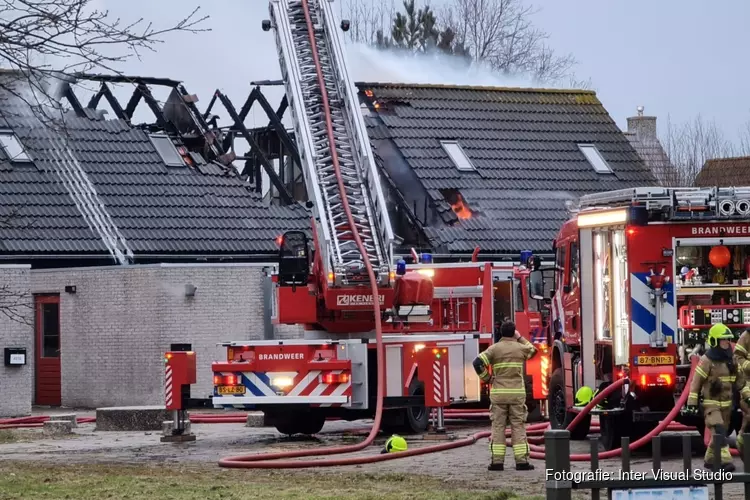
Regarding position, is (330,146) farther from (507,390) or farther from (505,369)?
(507,390)

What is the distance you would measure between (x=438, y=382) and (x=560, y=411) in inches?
66.8

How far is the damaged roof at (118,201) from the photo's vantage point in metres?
27.9

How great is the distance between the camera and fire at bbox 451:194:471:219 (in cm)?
3155

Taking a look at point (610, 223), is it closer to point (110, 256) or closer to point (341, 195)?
point (341, 195)

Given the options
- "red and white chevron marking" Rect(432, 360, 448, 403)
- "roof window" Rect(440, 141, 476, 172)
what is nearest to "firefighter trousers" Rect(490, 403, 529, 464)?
"red and white chevron marking" Rect(432, 360, 448, 403)

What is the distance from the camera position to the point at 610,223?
16.0m

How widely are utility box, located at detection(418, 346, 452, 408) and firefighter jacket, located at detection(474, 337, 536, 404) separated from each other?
3253mm

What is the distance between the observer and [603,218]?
16.2m

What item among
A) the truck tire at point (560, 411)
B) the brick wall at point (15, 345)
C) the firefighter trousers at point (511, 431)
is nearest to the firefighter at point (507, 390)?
the firefighter trousers at point (511, 431)

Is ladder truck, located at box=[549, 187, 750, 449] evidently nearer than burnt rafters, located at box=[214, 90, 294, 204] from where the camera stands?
Yes

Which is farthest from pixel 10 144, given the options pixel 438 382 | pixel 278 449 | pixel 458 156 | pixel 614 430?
pixel 614 430

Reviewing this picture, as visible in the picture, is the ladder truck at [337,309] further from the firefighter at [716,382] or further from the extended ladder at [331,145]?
the firefighter at [716,382]

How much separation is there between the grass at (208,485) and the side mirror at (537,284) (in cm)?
425

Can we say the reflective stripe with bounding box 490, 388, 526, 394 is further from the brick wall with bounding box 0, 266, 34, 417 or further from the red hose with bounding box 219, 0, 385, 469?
the brick wall with bounding box 0, 266, 34, 417
